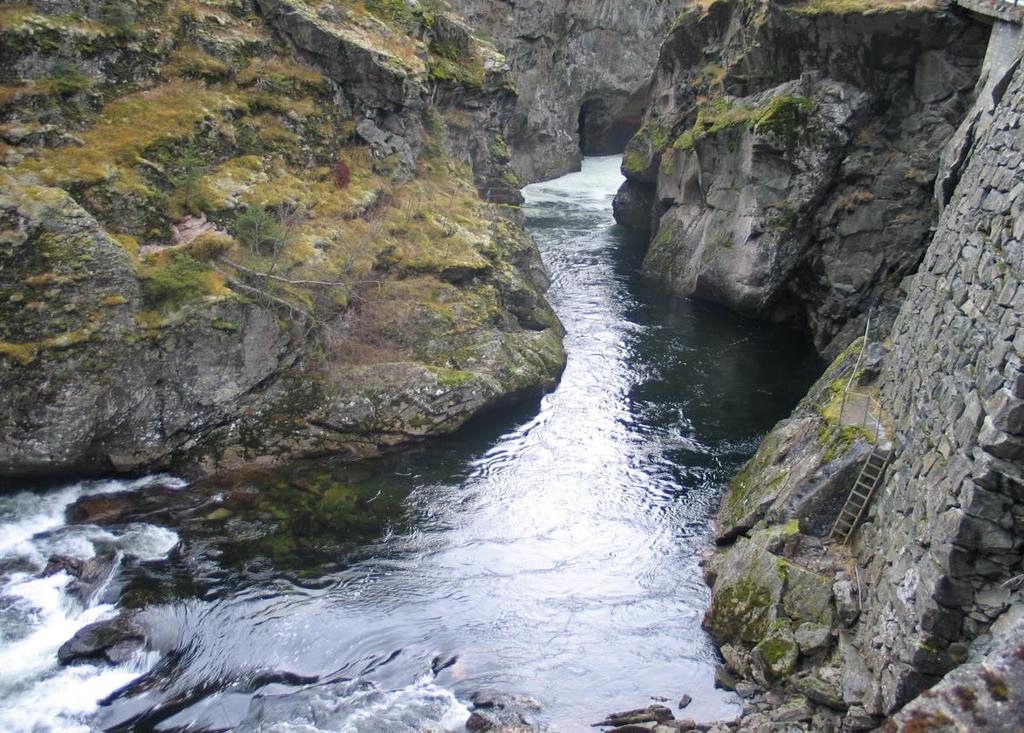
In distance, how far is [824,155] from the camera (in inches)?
1289

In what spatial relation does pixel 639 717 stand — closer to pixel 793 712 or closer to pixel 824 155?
pixel 793 712

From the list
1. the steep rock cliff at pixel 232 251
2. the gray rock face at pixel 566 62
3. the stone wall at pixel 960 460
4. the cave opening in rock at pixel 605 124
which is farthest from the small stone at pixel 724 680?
the cave opening in rock at pixel 605 124

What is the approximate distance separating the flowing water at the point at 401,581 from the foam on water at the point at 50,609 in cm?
4

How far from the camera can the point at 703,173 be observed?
1580 inches

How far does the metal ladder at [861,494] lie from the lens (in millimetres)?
16203

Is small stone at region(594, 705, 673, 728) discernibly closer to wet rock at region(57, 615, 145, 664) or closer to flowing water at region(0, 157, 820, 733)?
flowing water at region(0, 157, 820, 733)

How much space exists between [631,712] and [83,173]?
2081 cm

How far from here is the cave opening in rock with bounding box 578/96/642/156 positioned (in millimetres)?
70500

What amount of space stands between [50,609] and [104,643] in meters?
1.88

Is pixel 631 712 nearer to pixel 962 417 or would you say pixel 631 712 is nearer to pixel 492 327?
pixel 962 417

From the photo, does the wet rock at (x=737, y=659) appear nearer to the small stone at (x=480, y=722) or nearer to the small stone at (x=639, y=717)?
the small stone at (x=639, y=717)

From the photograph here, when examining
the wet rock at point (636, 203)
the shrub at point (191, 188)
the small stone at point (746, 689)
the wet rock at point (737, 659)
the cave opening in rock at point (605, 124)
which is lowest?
the small stone at point (746, 689)

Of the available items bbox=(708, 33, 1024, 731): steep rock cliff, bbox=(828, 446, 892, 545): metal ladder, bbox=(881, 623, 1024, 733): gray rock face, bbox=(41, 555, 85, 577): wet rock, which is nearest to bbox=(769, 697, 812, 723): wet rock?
bbox=(708, 33, 1024, 731): steep rock cliff

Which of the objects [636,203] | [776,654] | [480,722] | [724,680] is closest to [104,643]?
[480,722]
